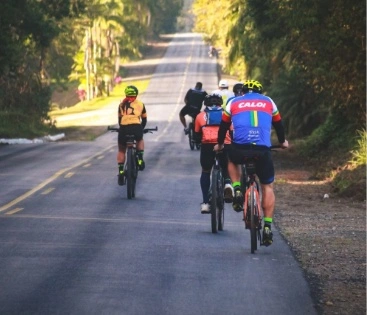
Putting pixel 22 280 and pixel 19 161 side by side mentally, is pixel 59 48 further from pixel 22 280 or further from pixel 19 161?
pixel 22 280

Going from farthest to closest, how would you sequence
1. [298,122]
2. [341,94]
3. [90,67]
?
[90,67]
[298,122]
[341,94]

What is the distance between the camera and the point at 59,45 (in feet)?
305

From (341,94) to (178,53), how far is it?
371ft

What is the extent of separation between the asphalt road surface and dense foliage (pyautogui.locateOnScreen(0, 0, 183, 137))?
57.7 feet

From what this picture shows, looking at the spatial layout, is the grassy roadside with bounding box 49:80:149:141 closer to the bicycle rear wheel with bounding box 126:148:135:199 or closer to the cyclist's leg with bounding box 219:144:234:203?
the bicycle rear wheel with bounding box 126:148:135:199

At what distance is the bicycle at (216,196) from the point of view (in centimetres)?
1431

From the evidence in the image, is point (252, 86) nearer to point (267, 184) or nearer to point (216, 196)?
point (267, 184)

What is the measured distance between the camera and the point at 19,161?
1145 inches

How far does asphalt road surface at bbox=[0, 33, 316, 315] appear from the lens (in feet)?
31.8

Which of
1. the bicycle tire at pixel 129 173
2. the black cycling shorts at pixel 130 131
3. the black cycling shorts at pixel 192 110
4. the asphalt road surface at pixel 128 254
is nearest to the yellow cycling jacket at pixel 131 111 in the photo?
the black cycling shorts at pixel 130 131

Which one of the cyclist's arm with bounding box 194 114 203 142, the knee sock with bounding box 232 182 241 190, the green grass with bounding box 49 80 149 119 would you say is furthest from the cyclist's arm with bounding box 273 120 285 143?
the green grass with bounding box 49 80 149 119

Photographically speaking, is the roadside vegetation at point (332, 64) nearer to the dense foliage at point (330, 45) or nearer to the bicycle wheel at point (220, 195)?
the dense foliage at point (330, 45)

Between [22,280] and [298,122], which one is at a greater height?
[22,280]

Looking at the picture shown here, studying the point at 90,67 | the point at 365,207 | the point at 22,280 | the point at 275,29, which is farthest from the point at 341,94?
the point at 90,67
